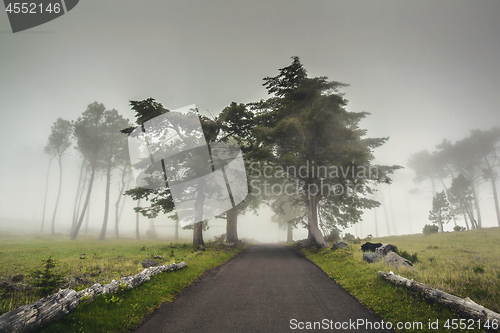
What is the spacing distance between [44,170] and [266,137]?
63.1 m

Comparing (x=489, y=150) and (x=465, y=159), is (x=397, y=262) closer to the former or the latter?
(x=489, y=150)

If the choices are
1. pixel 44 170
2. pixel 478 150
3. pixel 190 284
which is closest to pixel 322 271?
pixel 190 284

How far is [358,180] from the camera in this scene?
16.4 metres

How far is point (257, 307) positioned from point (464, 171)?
52.0 meters

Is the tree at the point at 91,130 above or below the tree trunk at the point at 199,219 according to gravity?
above

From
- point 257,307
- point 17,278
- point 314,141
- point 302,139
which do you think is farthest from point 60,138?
point 257,307

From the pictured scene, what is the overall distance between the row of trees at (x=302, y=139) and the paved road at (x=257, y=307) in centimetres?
990

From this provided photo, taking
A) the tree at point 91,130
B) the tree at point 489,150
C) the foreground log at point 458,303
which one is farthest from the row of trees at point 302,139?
the tree at point 489,150

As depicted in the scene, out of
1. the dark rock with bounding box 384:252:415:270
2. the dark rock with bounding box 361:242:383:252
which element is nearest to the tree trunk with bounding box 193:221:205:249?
the dark rock with bounding box 361:242:383:252

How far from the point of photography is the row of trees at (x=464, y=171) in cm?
3353

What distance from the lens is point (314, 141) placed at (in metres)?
18.7

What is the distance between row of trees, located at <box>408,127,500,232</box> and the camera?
33.5 meters

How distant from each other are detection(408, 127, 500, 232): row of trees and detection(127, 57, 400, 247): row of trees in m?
25.8

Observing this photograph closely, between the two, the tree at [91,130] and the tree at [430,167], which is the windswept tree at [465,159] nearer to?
the tree at [430,167]
